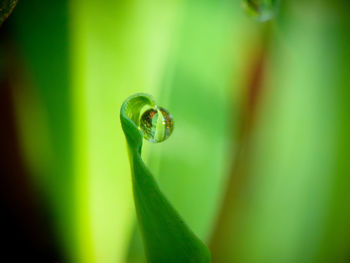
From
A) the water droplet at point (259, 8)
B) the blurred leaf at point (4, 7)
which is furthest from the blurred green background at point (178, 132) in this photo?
the blurred leaf at point (4, 7)

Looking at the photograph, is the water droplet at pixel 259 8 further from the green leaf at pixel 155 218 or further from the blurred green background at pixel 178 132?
the green leaf at pixel 155 218

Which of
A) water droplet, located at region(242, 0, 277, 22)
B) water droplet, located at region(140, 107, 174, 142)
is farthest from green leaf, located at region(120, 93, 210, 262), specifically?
water droplet, located at region(242, 0, 277, 22)

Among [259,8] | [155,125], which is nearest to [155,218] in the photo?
[155,125]

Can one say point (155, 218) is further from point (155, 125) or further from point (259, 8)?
point (259, 8)

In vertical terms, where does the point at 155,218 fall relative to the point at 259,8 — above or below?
below

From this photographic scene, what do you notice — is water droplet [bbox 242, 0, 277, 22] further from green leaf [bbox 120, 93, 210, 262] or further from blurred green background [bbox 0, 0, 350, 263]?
green leaf [bbox 120, 93, 210, 262]

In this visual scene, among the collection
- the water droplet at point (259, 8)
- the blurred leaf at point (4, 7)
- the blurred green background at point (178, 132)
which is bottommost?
the blurred green background at point (178, 132)
